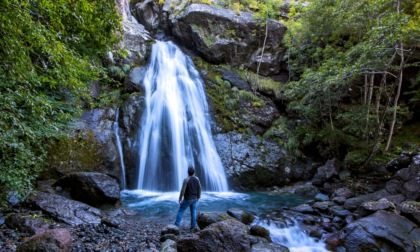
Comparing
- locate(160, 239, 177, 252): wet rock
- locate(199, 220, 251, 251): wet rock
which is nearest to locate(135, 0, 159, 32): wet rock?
locate(160, 239, 177, 252): wet rock

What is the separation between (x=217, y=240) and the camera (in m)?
4.34

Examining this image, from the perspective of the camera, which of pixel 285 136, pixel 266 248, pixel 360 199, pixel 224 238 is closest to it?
pixel 224 238

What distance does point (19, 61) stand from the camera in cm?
364

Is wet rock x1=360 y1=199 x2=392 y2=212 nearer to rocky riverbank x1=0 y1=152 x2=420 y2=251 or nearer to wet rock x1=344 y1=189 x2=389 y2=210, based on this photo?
rocky riverbank x1=0 y1=152 x2=420 y2=251

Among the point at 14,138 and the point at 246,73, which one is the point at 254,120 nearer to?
the point at 246,73

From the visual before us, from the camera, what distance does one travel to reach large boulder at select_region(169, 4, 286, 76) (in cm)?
1752

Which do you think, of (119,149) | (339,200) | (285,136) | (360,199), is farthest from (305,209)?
(119,149)

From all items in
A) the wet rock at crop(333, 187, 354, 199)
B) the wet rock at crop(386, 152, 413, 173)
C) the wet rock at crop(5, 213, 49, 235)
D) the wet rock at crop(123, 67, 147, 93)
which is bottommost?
the wet rock at crop(333, 187, 354, 199)

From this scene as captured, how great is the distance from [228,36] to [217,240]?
15.8 metres

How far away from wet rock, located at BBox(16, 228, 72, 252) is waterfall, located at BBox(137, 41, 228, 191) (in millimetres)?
6724

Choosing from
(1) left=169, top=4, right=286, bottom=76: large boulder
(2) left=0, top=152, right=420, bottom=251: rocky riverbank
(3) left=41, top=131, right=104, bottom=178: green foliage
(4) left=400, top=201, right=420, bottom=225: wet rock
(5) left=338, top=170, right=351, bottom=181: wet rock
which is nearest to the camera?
(2) left=0, top=152, right=420, bottom=251: rocky riverbank

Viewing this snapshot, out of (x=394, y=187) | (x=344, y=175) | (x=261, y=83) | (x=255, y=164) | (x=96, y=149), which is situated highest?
(x=261, y=83)

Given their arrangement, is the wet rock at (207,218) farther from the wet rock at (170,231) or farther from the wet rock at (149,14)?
the wet rock at (149,14)

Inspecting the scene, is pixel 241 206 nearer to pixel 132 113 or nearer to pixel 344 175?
pixel 344 175
